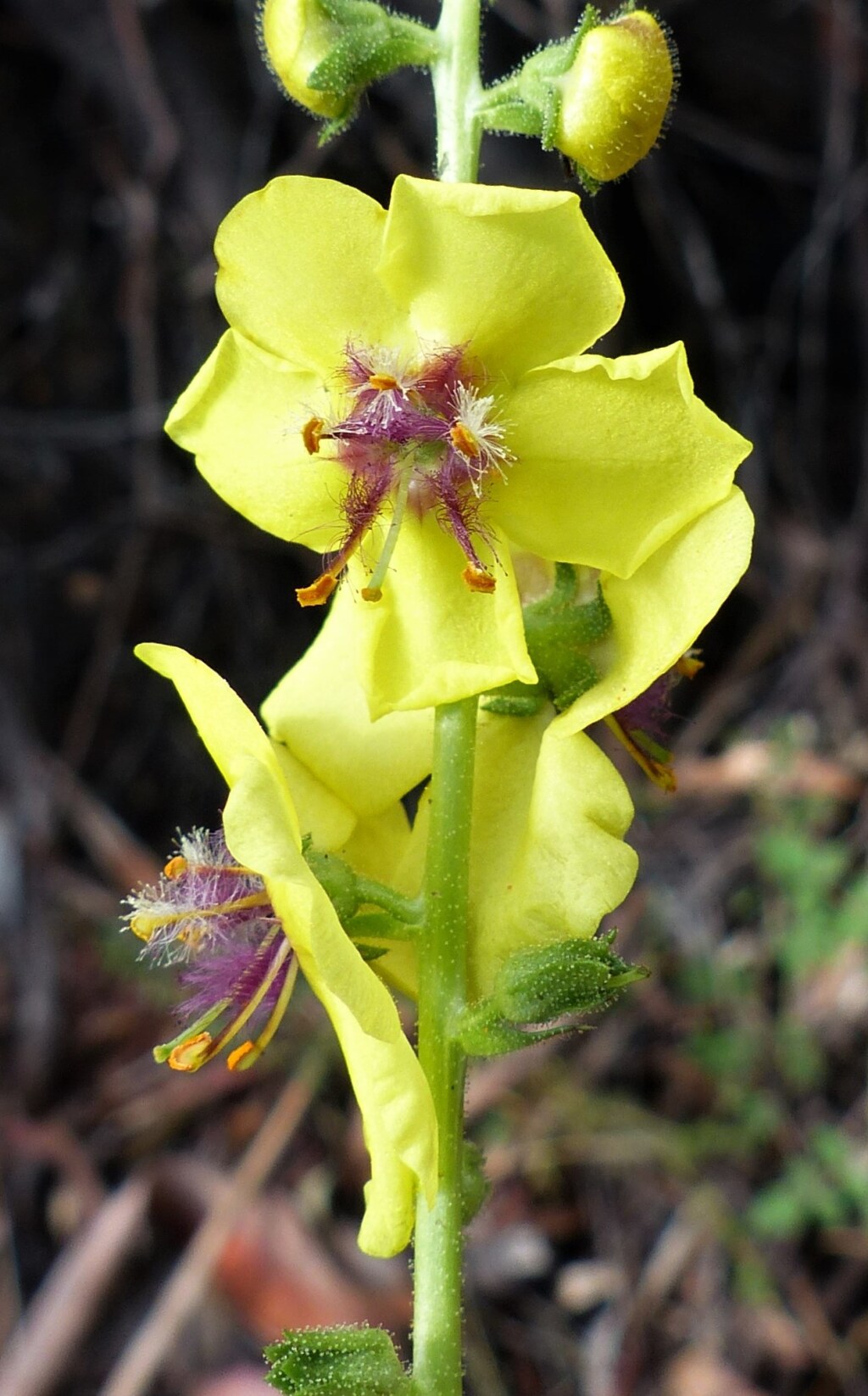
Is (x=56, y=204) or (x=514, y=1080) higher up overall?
(x=56, y=204)

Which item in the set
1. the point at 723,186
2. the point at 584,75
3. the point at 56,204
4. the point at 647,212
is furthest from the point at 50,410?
the point at 584,75

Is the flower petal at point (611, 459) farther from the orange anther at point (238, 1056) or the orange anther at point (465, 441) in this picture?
the orange anther at point (238, 1056)

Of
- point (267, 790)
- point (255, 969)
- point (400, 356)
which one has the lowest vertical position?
point (255, 969)

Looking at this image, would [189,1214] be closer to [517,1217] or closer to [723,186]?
[517,1217]

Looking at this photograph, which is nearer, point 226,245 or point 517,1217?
point 226,245

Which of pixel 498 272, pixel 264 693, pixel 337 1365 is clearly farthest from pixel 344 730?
pixel 264 693

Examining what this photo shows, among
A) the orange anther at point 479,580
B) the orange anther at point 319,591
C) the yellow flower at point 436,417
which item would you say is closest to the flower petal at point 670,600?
the yellow flower at point 436,417
